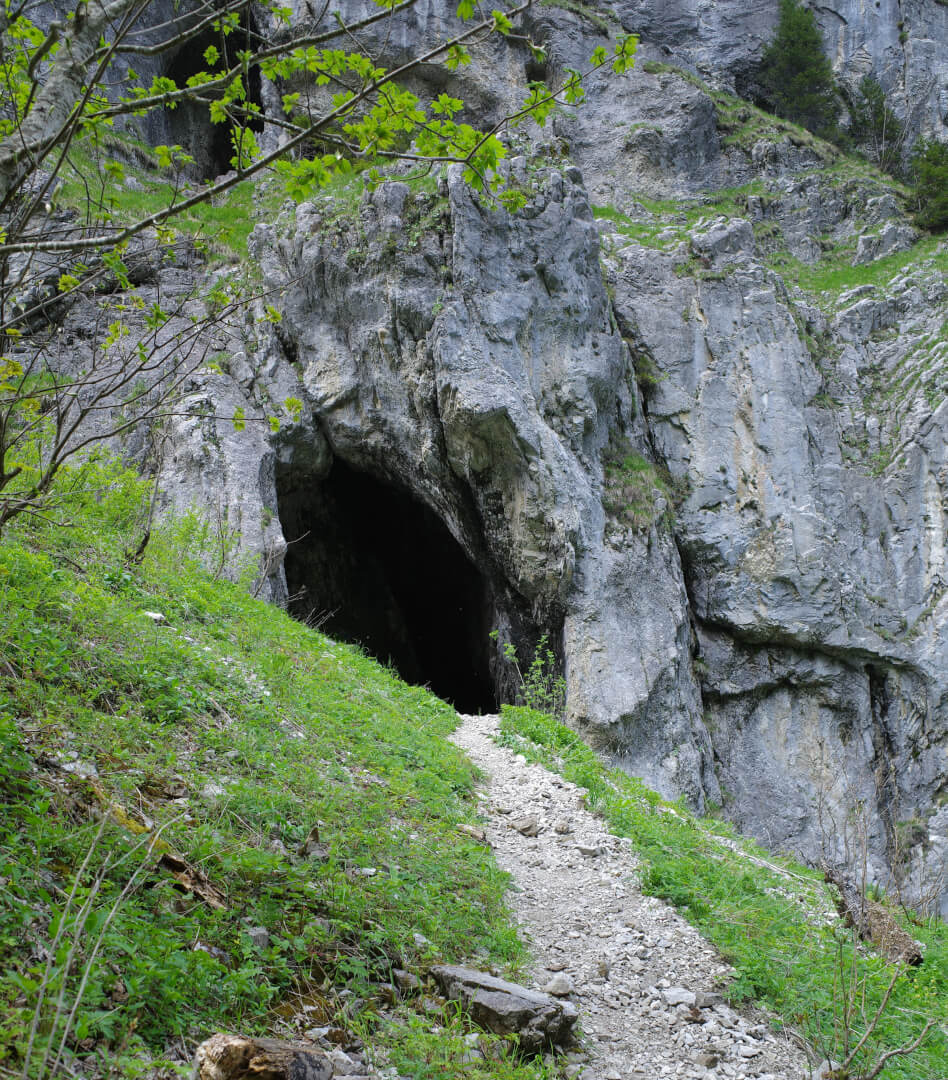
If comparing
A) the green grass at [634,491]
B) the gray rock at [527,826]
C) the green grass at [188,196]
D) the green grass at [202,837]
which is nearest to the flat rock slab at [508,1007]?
the green grass at [202,837]

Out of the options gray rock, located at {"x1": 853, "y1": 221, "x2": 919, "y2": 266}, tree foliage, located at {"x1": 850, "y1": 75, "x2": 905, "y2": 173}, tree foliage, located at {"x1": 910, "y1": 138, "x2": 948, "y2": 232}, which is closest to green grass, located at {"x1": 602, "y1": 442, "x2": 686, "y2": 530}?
gray rock, located at {"x1": 853, "y1": 221, "x2": 919, "y2": 266}

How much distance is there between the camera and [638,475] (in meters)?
14.6

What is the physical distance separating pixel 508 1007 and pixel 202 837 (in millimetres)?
1608

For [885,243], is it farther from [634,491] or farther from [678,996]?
[678,996]

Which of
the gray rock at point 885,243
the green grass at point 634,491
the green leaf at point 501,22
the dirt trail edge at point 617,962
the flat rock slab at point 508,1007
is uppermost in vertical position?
the gray rock at point 885,243

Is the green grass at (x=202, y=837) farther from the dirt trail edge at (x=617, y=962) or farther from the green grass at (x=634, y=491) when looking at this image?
the green grass at (x=634, y=491)

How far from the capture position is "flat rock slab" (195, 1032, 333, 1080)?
7.73ft

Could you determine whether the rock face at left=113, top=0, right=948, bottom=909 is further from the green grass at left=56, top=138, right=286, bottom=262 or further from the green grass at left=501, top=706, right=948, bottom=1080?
the green grass at left=501, top=706, right=948, bottom=1080

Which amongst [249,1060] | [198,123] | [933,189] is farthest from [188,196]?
[933,189]

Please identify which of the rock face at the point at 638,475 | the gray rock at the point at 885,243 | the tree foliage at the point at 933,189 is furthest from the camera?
the tree foliage at the point at 933,189

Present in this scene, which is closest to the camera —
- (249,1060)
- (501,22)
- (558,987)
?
(249,1060)

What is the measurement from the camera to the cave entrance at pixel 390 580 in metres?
16.2

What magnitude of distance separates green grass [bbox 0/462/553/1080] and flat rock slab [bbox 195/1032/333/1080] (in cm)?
19

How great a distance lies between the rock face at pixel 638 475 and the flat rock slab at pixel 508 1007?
8.81m
